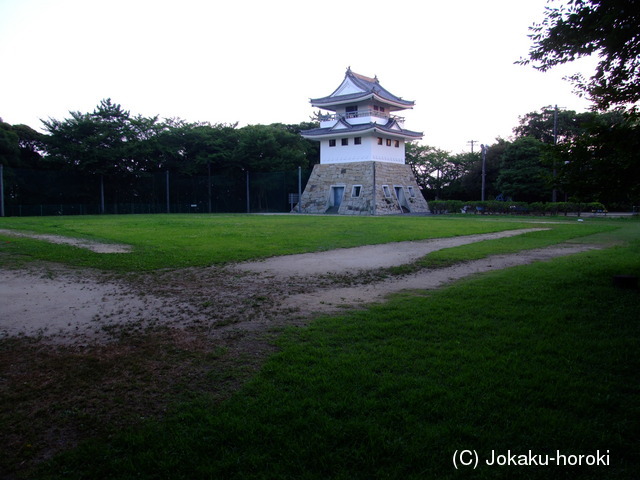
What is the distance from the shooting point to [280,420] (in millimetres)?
2492

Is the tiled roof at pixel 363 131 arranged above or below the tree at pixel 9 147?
above

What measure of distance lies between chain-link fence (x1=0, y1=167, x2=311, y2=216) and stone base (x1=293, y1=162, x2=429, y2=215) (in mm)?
1695

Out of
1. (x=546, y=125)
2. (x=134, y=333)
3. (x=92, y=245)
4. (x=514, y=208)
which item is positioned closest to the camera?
(x=134, y=333)

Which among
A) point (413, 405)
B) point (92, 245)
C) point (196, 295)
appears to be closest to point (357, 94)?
point (92, 245)

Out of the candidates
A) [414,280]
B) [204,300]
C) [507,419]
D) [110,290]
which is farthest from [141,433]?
[414,280]

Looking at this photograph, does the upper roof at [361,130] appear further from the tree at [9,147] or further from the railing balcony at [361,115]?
the tree at [9,147]

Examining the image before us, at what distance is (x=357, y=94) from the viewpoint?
34250mm

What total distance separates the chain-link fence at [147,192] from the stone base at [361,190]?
5.56ft

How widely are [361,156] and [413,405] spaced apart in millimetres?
33134

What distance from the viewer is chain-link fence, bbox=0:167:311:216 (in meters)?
27.4

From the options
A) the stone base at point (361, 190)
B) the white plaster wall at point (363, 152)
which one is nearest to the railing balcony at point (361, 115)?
the white plaster wall at point (363, 152)

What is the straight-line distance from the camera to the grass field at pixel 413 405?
84.4 inches

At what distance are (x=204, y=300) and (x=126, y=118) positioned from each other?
31077 millimetres

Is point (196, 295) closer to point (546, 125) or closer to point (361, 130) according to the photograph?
point (361, 130)
